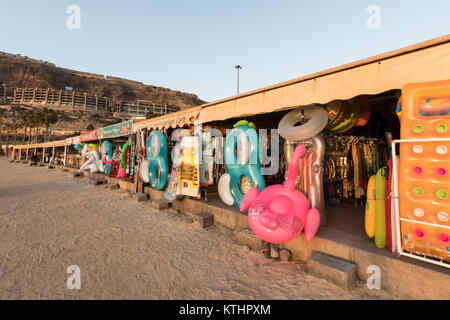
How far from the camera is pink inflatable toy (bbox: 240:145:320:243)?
2748 mm

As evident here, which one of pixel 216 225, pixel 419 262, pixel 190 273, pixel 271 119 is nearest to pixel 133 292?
pixel 190 273

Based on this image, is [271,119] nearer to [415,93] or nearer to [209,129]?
[209,129]

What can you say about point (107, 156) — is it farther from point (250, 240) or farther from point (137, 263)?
point (250, 240)

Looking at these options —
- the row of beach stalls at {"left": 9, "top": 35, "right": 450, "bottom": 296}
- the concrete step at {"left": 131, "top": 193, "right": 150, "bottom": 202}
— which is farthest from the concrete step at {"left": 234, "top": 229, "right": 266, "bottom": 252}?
the concrete step at {"left": 131, "top": 193, "right": 150, "bottom": 202}

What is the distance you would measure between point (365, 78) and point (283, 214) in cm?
206

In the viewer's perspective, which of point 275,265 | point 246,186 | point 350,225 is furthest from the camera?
point 246,186

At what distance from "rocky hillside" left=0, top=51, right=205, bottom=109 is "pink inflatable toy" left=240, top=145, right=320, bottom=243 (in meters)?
116

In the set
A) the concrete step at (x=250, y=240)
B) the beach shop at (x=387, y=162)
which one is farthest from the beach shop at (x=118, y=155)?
the concrete step at (x=250, y=240)

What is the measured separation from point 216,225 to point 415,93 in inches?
165

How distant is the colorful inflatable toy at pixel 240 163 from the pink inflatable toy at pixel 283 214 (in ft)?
3.45

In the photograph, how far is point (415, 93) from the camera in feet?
7.23

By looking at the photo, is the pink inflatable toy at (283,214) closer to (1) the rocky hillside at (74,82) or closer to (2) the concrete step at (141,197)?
(2) the concrete step at (141,197)

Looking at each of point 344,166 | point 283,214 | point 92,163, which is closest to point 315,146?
point 283,214

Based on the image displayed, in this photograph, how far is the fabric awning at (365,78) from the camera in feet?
6.80
